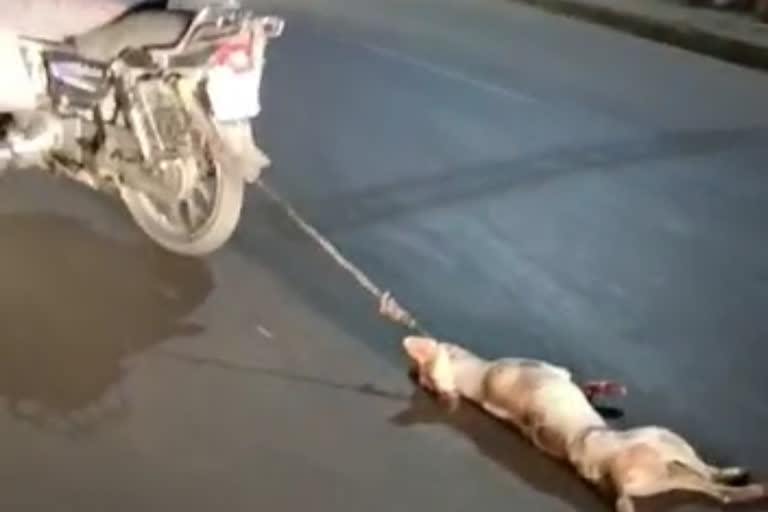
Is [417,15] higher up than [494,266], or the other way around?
[494,266]

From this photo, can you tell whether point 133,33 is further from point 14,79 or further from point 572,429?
point 572,429

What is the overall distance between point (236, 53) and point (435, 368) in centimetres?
109

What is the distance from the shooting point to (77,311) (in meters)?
4.69

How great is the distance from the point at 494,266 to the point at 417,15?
4175 millimetres

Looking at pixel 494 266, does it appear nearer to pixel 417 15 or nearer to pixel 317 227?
pixel 317 227

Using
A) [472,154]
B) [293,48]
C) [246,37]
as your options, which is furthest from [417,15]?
[246,37]

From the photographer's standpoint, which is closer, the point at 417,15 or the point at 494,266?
the point at 494,266

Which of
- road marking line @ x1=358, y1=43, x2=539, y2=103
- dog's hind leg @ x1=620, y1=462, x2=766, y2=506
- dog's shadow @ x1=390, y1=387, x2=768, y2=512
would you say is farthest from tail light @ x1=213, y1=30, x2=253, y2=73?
road marking line @ x1=358, y1=43, x2=539, y2=103

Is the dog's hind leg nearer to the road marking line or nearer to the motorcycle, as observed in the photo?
the motorcycle

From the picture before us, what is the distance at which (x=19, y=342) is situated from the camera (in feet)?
14.8

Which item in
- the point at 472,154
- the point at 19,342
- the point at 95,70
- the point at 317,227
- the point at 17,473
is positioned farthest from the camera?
the point at 472,154

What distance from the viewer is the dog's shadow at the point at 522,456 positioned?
12.0 feet

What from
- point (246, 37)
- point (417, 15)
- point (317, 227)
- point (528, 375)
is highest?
point (246, 37)

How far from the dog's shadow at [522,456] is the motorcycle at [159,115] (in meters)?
0.96
